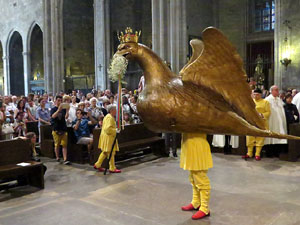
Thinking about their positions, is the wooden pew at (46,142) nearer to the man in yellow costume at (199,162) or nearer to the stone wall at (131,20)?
the man in yellow costume at (199,162)

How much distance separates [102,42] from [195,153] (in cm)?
1752

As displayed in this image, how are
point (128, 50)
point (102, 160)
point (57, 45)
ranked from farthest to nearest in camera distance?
point (57, 45)
point (102, 160)
point (128, 50)

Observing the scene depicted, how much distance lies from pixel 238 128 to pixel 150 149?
224 inches

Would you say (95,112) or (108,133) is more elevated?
(95,112)

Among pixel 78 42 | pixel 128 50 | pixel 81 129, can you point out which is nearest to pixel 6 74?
pixel 78 42

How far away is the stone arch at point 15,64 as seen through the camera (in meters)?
30.8

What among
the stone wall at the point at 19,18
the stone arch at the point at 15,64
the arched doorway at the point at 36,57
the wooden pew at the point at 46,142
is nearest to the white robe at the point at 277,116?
the wooden pew at the point at 46,142

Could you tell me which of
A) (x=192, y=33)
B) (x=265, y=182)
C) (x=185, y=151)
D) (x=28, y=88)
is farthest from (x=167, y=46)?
(x=28, y=88)

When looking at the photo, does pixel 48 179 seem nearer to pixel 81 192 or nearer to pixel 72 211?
pixel 81 192

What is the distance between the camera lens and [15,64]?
104 feet

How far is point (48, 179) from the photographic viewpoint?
6.96 metres

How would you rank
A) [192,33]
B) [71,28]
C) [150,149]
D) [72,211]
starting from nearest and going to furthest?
[72,211], [150,149], [192,33], [71,28]

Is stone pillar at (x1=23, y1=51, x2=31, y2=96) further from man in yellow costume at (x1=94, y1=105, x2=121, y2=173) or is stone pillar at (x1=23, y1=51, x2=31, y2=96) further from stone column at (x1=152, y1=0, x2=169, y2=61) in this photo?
man in yellow costume at (x1=94, y1=105, x2=121, y2=173)

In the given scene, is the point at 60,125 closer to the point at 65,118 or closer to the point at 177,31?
the point at 65,118
